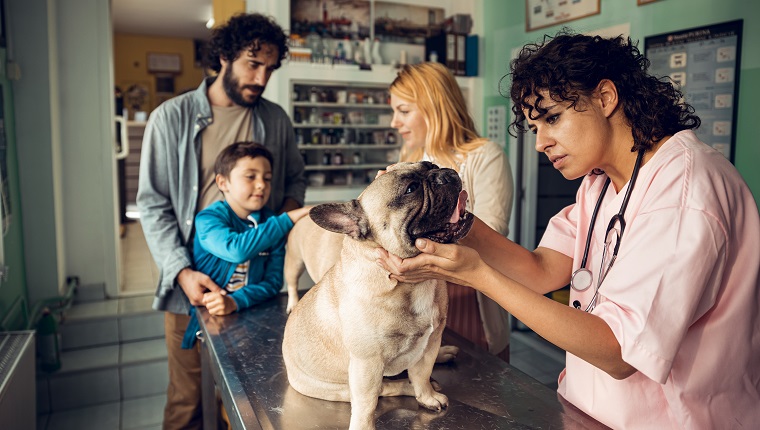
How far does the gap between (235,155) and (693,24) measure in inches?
121

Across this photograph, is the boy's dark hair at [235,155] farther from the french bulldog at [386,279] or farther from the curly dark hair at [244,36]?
the french bulldog at [386,279]

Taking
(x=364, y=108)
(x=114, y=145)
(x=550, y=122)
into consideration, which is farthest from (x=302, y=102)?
(x=550, y=122)

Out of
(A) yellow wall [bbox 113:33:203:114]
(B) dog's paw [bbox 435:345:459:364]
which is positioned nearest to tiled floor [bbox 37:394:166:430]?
(B) dog's paw [bbox 435:345:459:364]

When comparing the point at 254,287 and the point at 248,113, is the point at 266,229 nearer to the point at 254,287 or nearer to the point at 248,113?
the point at 254,287

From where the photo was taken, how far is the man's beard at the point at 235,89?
105 inches

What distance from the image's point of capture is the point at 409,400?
5.01 ft

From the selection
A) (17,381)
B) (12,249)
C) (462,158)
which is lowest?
(17,381)

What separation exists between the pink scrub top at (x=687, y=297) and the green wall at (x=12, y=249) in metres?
3.65

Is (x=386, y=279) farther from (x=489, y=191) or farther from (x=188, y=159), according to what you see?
(x=188, y=159)

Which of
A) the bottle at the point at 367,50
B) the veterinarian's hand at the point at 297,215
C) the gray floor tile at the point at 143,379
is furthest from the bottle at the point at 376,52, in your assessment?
the veterinarian's hand at the point at 297,215

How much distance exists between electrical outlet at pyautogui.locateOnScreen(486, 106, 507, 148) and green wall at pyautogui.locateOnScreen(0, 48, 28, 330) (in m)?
4.06

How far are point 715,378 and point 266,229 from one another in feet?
5.23

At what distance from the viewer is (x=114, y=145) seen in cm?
501

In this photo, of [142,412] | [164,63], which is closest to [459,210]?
[142,412]
